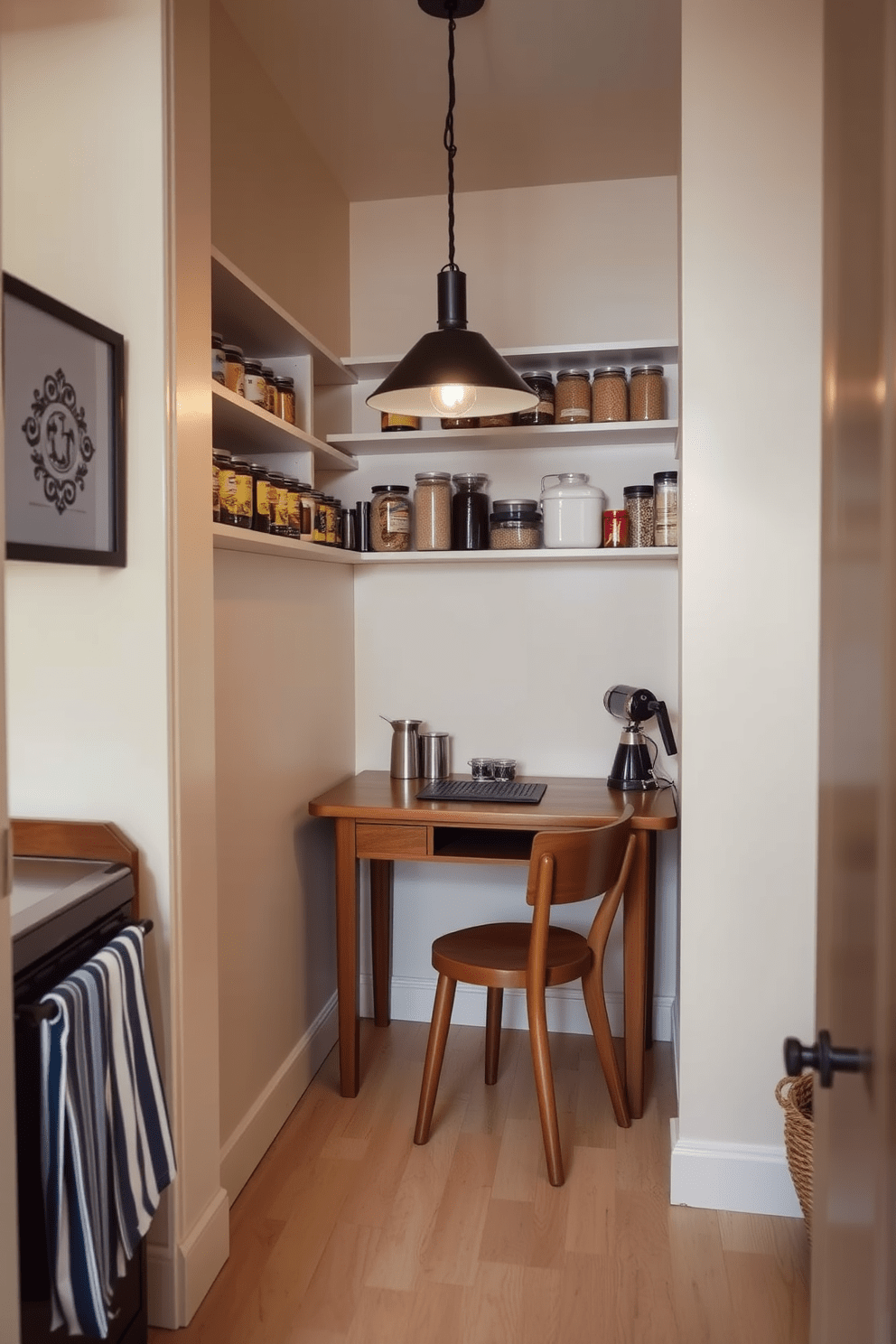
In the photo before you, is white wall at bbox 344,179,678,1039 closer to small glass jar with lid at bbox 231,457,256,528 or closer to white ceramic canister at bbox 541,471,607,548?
white ceramic canister at bbox 541,471,607,548

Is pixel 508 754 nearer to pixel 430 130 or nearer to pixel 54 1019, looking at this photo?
pixel 430 130

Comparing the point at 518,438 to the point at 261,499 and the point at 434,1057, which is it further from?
the point at 434,1057

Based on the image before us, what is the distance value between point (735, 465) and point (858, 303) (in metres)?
1.43

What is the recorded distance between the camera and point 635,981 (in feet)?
8.91

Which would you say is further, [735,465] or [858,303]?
[735,465]

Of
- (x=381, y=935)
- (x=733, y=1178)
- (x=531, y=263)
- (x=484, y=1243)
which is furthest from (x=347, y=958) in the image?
(x=531, y=263)

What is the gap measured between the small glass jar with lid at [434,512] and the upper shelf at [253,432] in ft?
0.90

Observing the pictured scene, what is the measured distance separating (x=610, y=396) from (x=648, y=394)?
10 centimetres

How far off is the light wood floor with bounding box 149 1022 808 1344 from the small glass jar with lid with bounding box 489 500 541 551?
59.6 inches

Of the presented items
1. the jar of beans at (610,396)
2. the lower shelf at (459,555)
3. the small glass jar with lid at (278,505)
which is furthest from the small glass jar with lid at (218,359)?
the jar of beans at (610,396)

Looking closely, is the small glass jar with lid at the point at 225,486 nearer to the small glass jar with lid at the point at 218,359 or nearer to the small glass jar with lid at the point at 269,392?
the small glass jar with lid at the point at 218,359

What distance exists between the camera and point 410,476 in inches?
130

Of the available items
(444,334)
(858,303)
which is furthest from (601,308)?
(858,303)

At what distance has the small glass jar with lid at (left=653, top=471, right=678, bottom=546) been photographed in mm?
2859
